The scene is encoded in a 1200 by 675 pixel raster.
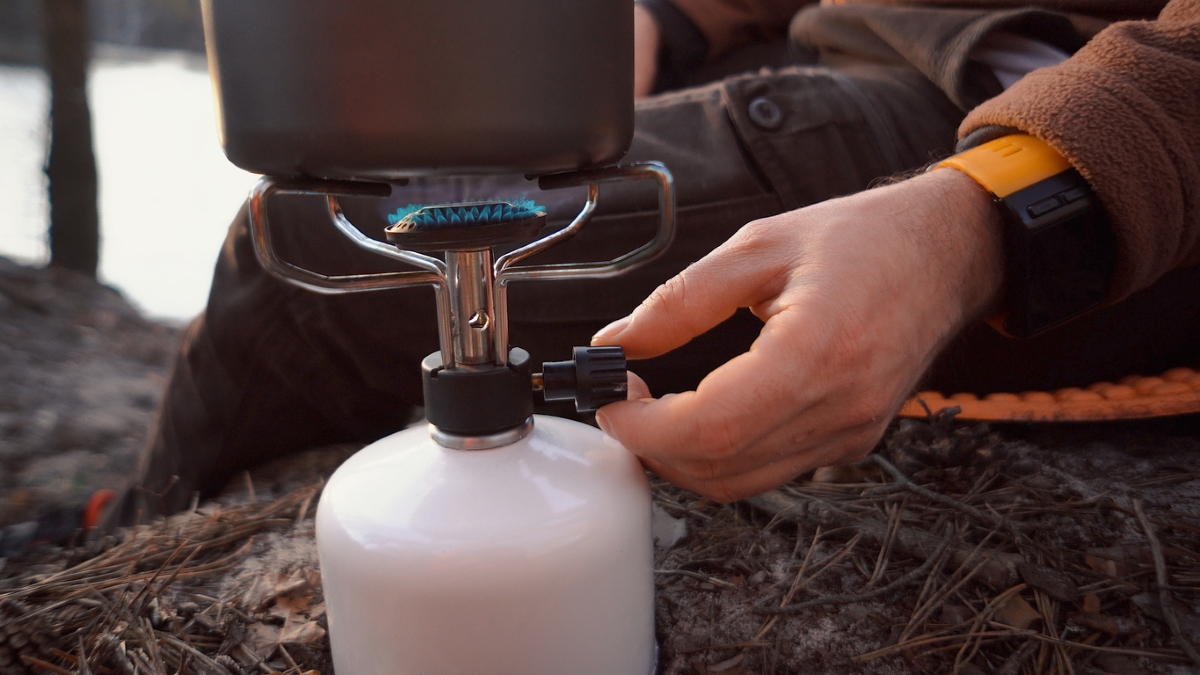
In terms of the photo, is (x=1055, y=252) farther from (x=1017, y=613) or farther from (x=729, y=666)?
(x=729, y=666)

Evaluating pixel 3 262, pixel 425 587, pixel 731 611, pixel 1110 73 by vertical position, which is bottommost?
pixel 3 262

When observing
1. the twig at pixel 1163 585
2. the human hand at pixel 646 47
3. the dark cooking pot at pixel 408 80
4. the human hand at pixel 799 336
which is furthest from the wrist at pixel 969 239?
the human hand at pixel 646 47

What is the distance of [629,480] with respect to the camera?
0.72 m

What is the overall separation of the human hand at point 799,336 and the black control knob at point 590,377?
0.07 ft

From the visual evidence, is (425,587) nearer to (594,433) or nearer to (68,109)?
(594,433)

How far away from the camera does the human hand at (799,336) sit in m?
0.66

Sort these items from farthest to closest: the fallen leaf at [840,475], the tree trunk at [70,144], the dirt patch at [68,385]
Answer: the tree trunk at [70,144] → the dirt patch at [68,385] → the fallen leaf at [840,475]

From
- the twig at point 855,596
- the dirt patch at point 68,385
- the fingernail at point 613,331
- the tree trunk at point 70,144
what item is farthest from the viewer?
the tree trunk at point 70,144

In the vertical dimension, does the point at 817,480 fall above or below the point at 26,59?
below

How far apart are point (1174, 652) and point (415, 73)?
0.85m

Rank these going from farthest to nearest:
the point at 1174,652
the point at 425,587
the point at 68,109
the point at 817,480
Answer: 1. the point at 68,109
2. the point at 817,480
3. the point at 1174,652
4. the point at 425,587

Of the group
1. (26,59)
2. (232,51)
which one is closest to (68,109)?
(26,59)

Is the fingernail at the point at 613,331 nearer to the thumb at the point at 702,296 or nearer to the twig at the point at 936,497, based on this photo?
the thumb at the point at 702,296

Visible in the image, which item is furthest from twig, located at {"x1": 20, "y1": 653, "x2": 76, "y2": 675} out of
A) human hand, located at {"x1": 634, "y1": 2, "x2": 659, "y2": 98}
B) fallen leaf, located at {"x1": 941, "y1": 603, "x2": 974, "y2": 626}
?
human hand, located at {"x1": 634, "y1": 2, "x2": 659, "y2": 98}
